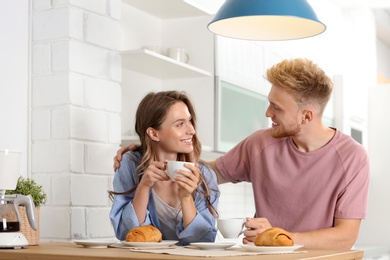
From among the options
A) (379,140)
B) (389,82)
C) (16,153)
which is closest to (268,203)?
(16,153)

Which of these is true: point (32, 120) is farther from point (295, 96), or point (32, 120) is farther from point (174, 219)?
point (295, 96)

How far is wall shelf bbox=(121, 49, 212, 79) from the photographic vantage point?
3148 millimetres

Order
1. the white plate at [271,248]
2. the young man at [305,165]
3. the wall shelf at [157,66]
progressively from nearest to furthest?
the white plate at [271,248] → the young man at [305,165] → the wall shelf at [157,66]

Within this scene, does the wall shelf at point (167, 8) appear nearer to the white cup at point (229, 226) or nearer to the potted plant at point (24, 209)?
the potted plant at point (24, 209)

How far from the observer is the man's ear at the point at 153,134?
2.67 meters

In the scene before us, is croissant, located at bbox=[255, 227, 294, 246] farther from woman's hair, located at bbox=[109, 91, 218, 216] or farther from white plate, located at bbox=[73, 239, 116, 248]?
woman's hair, located at bbox=[109, 91, 218, 216]

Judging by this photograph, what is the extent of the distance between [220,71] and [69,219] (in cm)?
126

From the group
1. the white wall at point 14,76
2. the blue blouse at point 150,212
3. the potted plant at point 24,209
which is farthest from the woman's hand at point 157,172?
the white wall at point 14,76

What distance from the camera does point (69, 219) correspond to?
280cm

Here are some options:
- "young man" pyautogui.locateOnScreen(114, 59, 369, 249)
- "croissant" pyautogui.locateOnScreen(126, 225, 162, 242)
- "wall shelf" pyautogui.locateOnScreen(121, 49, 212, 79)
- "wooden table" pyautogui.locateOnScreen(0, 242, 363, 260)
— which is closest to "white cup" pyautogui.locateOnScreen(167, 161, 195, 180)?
"croissant" pyautogui.locateOnScreen(126, 225, 162, 242)

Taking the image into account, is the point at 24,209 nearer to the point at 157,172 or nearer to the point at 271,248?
the point at 157,172

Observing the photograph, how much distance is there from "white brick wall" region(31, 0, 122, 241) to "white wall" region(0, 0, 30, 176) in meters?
0.04

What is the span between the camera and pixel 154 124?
267cm

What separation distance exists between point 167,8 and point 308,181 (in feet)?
4.24
